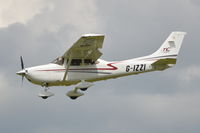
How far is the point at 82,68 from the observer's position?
29328mm

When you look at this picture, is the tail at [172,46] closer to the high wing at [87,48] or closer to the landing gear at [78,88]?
the high wing at [87,48]

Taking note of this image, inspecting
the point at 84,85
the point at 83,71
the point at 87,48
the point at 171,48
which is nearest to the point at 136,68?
the point at 171,48

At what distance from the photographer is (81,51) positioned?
28594 millimetres

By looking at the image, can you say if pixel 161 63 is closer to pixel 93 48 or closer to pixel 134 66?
pixel 134 66

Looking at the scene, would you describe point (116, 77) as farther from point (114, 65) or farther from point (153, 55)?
point (153, 55)

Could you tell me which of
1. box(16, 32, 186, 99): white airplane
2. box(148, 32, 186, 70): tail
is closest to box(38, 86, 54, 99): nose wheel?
box(16, 32, 186, 99): white airplane

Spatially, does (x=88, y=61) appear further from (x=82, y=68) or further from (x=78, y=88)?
(x=78, y=88)

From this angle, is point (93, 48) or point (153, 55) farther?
point (153, 55)

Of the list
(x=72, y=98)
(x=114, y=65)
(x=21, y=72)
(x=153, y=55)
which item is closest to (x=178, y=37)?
(x=153, y=55)

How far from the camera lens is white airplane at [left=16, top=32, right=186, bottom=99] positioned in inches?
1129

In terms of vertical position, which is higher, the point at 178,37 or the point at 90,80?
→ the point at 178,37

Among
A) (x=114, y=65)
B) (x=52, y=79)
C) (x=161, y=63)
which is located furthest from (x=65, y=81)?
(x=161, y=63)

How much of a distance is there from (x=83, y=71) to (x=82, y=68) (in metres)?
0.15

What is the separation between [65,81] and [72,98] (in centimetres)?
134
